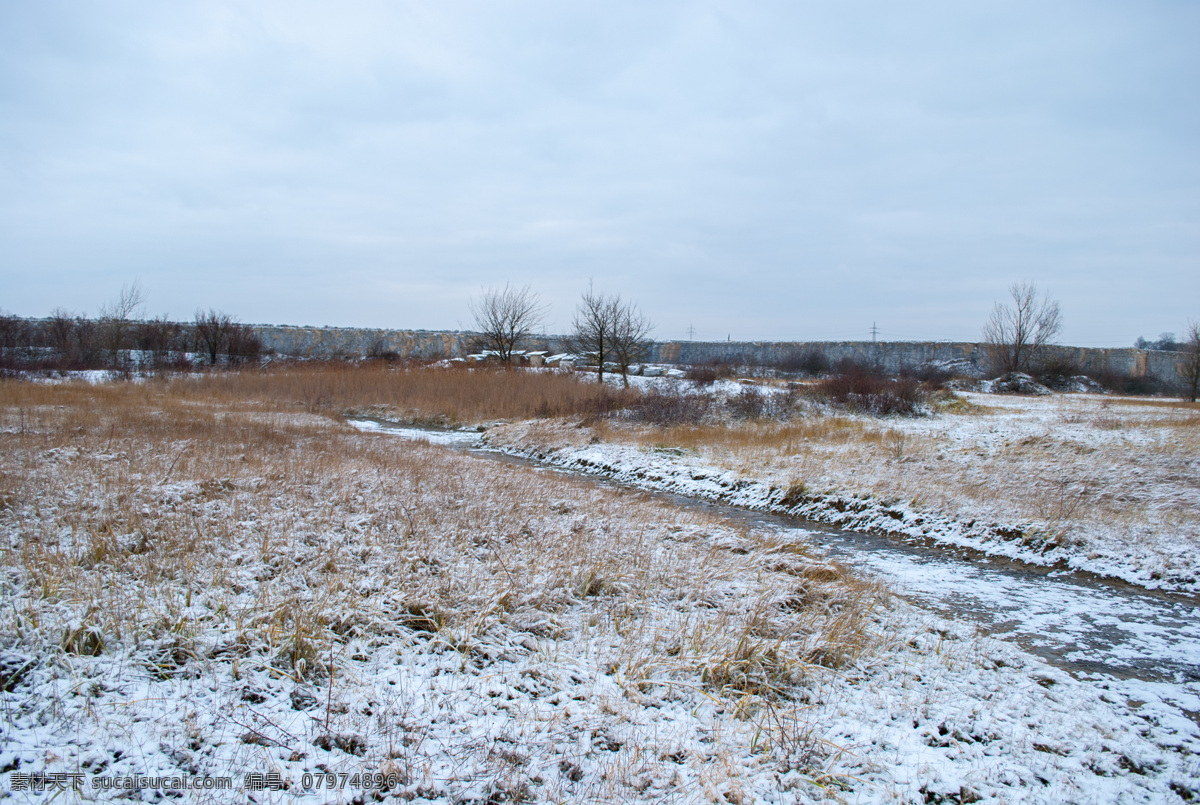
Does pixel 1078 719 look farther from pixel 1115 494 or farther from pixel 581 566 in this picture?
pixel 1115 494

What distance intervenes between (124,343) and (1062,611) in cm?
4378

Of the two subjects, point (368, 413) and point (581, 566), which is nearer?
point (581, 566)

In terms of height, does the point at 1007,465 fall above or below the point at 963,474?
above

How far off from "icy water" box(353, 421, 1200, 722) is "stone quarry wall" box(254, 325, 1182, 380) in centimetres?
3776

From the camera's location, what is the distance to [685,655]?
3.69 metres

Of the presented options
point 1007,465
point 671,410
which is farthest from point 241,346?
point 1007,465

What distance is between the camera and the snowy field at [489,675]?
248 cm

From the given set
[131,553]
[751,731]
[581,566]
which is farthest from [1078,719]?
[131,553]

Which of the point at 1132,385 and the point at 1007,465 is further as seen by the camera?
the point at 1132,385

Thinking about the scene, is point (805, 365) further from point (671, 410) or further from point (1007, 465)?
point (1007, 465)

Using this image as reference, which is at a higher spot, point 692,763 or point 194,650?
point 194,650

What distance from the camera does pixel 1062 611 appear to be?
5395 millimetres

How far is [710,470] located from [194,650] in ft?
31.4

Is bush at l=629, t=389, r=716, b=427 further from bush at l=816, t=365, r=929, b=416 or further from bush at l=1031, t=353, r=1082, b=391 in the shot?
bush at l=1031, t=353, r=1082, b=391
